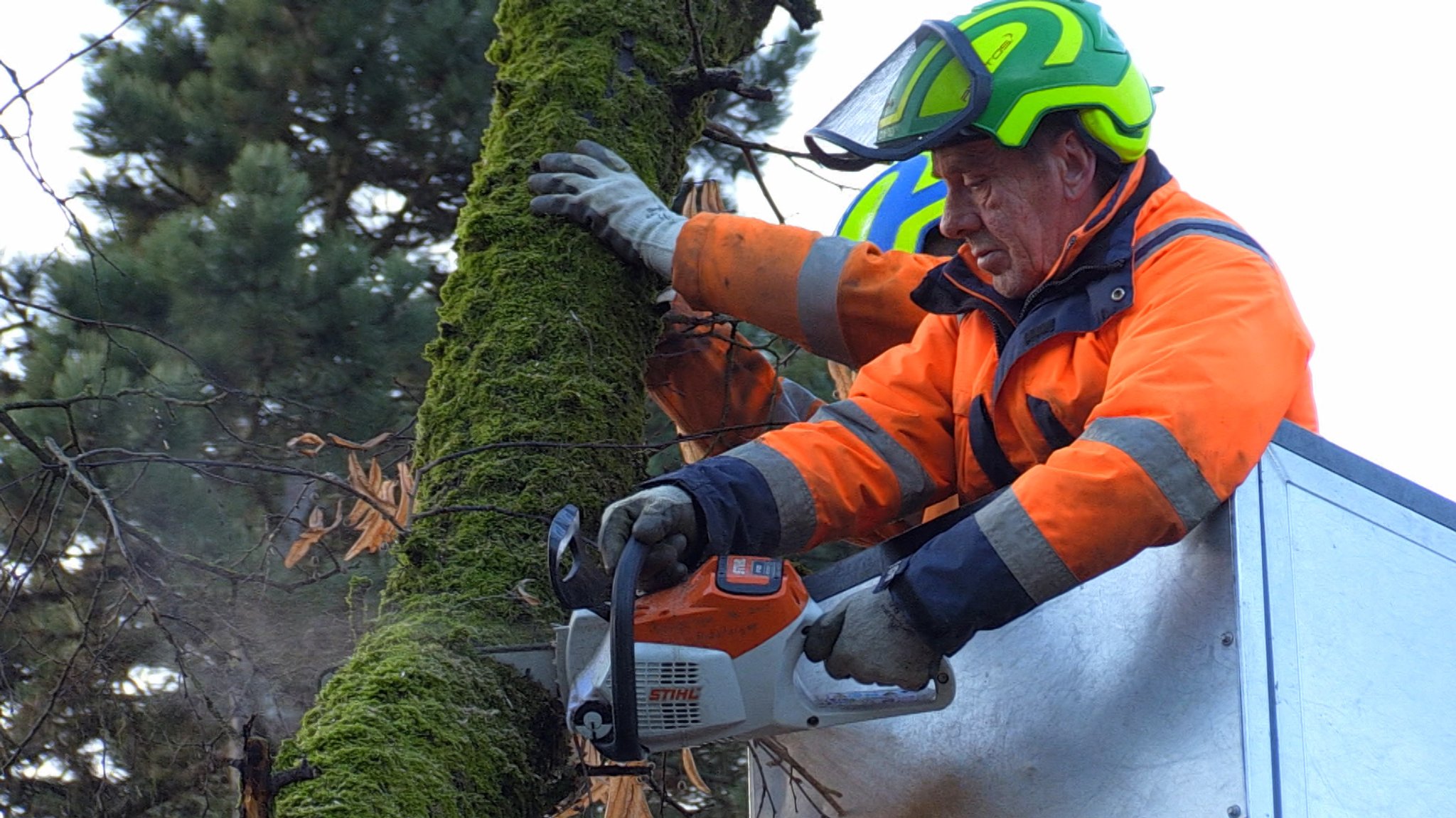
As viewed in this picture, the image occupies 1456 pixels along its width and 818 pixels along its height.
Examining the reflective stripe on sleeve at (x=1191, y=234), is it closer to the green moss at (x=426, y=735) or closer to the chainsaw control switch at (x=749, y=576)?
the chainsaw control switch at (x=749, y=576)

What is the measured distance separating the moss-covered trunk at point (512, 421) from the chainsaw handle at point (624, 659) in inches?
8.2

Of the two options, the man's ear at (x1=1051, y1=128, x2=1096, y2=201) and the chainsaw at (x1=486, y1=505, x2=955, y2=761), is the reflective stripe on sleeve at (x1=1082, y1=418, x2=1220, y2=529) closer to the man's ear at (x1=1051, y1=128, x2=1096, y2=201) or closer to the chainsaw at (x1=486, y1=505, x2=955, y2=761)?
the chainsaw at (x1=486, y1=505, x2=955, y2=761)

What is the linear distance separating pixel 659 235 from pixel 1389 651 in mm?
1668

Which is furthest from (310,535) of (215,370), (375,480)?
(215,370)

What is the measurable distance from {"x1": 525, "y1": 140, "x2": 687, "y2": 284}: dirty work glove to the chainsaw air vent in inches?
41.9

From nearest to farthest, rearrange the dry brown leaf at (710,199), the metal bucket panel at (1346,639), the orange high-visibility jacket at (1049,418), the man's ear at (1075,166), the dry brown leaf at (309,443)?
the metal bucket panel at (1346,639), the orange high-visibility jacket at (1049,418), the man's ear at (1075,166), the dry brown leaf at (309,443), the dry brown leaf at (710,199)

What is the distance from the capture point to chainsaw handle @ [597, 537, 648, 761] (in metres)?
2.29

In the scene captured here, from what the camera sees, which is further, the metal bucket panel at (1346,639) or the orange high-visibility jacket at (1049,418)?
the orange high-visibility jacket at (1049,418)

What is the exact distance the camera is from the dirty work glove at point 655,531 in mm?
2430

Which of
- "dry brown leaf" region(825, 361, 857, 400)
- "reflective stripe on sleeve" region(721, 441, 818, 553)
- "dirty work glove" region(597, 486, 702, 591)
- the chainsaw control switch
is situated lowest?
the chainsaw control switch

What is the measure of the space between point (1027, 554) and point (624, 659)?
2.17ft

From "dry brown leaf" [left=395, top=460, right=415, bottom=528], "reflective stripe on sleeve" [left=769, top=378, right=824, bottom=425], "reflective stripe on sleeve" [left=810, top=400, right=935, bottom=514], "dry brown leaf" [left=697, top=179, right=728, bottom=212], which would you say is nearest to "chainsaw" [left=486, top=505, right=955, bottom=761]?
"reflective stripe on sleeve" [left=810, top=400, right=935, bottom=514]

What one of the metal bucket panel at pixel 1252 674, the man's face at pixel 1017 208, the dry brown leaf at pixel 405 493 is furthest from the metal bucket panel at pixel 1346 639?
the dry brown leaf at pixel 405 493

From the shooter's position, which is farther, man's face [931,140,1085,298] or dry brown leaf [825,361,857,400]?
dry brown leaf [825,361,857,400]
